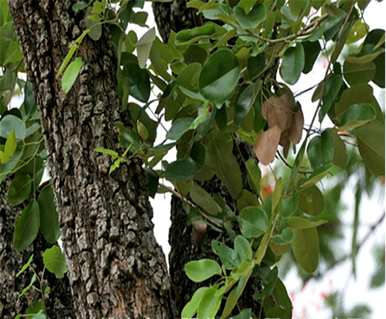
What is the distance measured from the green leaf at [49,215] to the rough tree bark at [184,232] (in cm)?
13

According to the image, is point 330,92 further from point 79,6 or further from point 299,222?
point 79,6

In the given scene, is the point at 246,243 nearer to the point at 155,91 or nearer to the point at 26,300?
the point at 155,91

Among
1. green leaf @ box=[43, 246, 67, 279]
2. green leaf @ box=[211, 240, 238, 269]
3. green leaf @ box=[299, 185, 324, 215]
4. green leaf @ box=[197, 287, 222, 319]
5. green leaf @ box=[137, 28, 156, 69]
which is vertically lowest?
green leaf @ box=[197, 287, 222, 319]

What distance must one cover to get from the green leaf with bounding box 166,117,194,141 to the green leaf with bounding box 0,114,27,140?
0.19 meters

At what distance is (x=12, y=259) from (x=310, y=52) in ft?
1.51

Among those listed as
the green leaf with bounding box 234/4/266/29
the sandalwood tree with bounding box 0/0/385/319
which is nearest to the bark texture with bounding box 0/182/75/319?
the sandalwood tree with bounding box 0/0/385/319

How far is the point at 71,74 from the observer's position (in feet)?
2.36

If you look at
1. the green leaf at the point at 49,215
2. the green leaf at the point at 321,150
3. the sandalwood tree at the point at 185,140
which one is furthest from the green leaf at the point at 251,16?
the green leaf at the point at 49,215

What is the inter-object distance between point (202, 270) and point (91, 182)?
6.2 inches

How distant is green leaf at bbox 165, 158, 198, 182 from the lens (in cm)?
72

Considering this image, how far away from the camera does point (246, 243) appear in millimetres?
619

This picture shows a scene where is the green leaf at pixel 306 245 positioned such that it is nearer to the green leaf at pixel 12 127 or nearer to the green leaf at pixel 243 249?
the green leaf at pixel 243 249

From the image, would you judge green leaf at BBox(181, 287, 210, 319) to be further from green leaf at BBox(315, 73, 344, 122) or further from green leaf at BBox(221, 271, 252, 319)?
green leaf at BBox(315, 73, 344, 122)

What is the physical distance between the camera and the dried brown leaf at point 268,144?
63 centimetres
